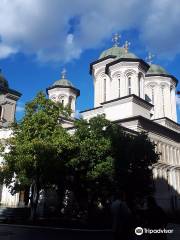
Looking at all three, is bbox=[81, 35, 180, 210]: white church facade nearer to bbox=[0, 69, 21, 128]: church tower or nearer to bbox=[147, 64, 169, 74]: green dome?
bbox=[147, 64, 169, 74]: green dome

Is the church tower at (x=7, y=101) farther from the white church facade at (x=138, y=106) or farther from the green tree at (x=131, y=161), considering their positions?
the green tree at (x=131, y=161)

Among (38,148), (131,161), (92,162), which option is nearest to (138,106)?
(131,161)

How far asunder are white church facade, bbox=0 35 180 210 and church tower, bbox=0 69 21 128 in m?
3.63

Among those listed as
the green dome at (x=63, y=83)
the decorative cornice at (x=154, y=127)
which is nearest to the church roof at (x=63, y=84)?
the green dome at (x=63, y=83)

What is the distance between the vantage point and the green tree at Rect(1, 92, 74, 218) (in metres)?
19.2

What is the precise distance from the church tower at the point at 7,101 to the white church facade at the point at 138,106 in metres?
3.63

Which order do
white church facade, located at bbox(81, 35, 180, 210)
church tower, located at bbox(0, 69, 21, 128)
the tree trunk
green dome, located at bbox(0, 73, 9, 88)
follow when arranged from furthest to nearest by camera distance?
1. green dome, located at bbox(0, 73, 9, 88)
2. church tower, located at bbox(0, 69, 21, 128)
3. white church facade, located at bbox(81, 35, 180, 210)
4. the tree trunk

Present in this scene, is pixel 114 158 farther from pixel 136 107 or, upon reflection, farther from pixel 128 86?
pixel 128 86

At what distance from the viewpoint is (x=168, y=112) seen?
137ft

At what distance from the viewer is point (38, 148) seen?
19.1 m

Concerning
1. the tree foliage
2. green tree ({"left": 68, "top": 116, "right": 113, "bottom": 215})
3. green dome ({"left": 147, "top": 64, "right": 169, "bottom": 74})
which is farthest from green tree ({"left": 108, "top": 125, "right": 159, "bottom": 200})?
green dome ({"left": 147, "top": 64, "right": 169, "bottom": 74})

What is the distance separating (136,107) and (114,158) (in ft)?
44.3

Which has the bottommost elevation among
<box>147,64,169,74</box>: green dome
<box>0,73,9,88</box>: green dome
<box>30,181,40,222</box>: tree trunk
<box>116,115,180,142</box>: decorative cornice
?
<box>30,181,40,222</box>: tree trunk

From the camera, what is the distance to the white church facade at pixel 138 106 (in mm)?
32319
